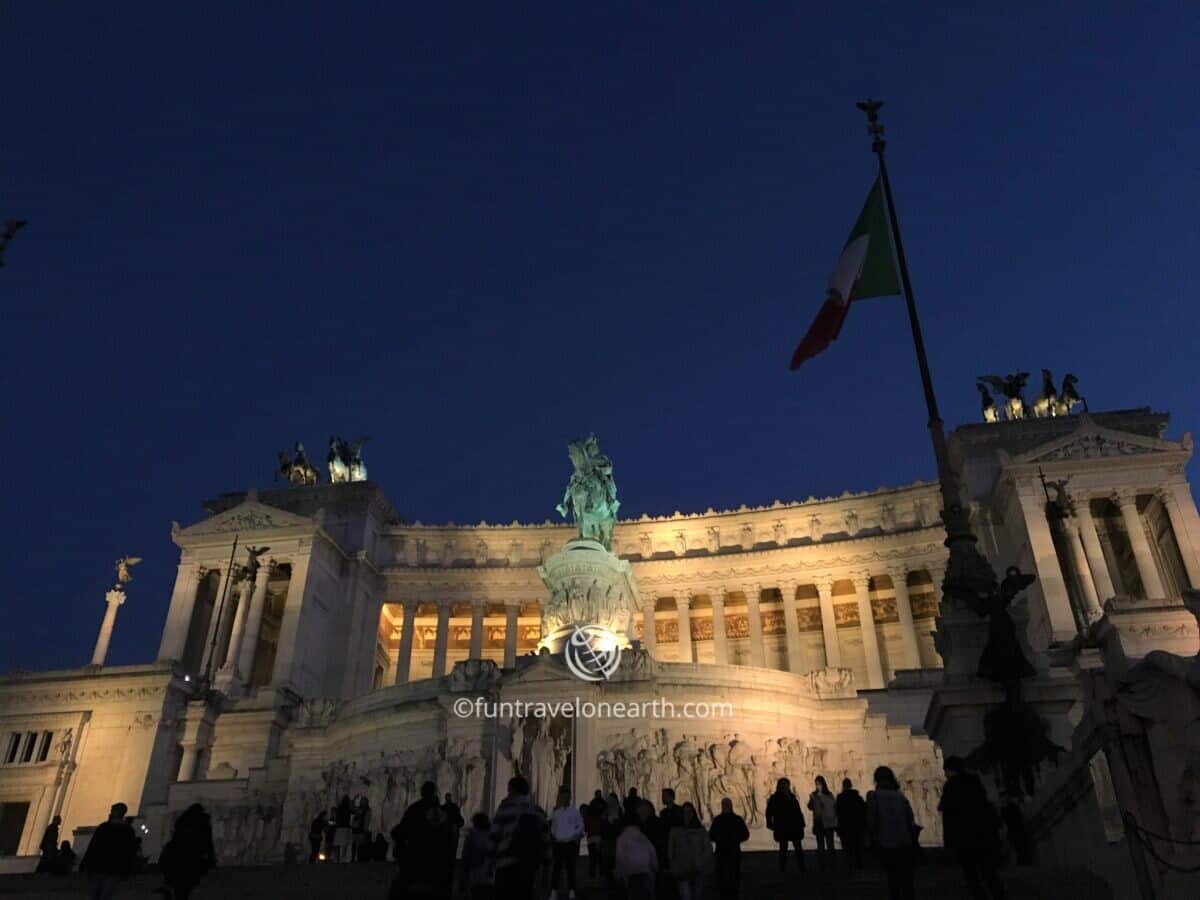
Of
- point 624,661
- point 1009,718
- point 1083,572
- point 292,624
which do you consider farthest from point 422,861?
point 292,624

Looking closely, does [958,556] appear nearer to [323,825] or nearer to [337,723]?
[323,825]

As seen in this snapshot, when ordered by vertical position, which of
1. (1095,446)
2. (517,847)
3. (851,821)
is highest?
(1095,446)

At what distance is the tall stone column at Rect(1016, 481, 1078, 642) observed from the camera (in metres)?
46.0

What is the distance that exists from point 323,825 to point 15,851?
27.0m

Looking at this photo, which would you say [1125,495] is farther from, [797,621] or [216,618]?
[216,618]

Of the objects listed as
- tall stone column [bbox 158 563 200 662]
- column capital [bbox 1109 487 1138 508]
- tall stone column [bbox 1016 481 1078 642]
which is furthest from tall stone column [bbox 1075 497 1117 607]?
tall stone column [bbox 158 563 200 662]

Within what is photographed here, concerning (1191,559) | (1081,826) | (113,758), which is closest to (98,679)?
(113,758)

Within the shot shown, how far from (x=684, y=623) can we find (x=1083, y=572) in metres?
24.3

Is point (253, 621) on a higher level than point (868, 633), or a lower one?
lower

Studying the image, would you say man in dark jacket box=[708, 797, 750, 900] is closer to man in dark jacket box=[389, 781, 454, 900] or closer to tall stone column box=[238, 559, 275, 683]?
man in dark jacket box=[389, 781, 454, 900]

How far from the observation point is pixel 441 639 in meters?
62.8

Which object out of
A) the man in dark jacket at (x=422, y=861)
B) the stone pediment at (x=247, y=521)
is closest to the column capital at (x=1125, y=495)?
the stone pediment at (x=247, y=521)

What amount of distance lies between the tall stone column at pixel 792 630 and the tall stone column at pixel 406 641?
23593 millimetres

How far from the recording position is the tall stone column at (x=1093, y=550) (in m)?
47.2
